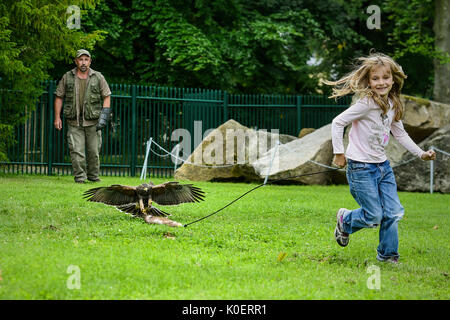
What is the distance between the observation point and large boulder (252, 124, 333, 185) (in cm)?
1347

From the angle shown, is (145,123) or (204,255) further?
(145,123)

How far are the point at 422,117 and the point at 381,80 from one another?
9.55 meters

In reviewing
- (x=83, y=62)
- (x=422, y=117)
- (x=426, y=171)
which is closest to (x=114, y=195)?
(x=83, y=62)

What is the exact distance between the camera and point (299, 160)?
1366 centimetres

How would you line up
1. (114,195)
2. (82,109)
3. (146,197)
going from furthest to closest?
1. (82,109)
2. (146,197)
3. (114,195)

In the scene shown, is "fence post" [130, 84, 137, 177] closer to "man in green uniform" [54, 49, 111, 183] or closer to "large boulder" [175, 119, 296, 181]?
"large boulder" [175, 119, 296, 181]

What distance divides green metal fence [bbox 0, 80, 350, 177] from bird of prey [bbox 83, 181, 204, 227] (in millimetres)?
8223

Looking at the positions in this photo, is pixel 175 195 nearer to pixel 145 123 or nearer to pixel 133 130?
pixel 133 130

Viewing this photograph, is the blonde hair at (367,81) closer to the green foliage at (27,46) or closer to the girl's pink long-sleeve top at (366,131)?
the girl's pink long-sleeve top at (366,131)

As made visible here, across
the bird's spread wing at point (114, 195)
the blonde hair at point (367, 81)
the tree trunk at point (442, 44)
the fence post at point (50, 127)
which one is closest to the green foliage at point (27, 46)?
the fence post at point (50, 127)

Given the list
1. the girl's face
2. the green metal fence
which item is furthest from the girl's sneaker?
the green metal fence

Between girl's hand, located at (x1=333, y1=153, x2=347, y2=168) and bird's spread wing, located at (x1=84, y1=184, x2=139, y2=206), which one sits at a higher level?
girl's hand, located at (x1=333, y1=153, x2=347, y2=168)
